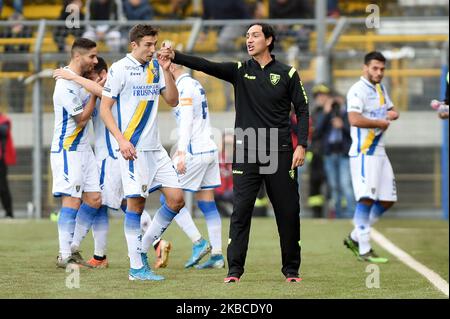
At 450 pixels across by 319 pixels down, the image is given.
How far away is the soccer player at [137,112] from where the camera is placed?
387 inches

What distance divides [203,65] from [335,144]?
10090mm

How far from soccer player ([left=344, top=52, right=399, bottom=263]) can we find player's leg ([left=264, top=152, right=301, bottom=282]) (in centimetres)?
278

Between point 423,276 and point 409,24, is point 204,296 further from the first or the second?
point 409,24

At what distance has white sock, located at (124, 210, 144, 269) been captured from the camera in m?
9.84

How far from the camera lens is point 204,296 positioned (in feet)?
28.7

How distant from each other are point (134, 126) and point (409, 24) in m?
12.3

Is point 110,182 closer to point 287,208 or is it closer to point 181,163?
point 181,163

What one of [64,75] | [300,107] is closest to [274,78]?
[300,107]

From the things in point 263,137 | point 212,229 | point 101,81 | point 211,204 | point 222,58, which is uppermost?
point 222,58

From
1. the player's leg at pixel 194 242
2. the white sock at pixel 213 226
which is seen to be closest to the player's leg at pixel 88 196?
the player's leg at pixel 194 242

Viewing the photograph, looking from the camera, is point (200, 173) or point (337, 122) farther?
point (337, 122)

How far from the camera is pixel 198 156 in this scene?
1209 centimetres

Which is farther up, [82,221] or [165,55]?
[165,55]
